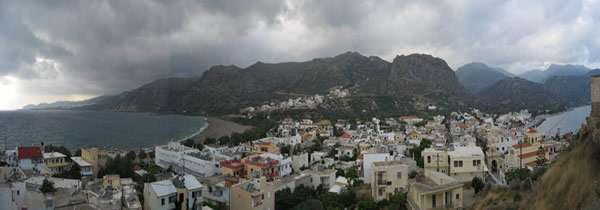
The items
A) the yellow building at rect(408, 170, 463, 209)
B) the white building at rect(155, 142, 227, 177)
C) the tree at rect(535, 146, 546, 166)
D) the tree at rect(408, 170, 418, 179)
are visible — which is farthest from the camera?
the white building at rect(155, 142, 227, 177)

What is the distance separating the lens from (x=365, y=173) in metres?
23.0

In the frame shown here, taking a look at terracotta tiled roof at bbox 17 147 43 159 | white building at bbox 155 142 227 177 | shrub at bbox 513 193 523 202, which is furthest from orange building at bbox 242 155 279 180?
shrub at bbox 513 193 523 202

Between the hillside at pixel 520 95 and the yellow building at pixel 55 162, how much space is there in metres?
145

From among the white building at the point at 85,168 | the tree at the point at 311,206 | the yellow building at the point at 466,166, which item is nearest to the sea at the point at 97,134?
the white building at the point at 85,168

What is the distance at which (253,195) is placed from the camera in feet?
57.7

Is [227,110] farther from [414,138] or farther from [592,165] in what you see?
[592,165]

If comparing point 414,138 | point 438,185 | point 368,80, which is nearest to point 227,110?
point 368,80

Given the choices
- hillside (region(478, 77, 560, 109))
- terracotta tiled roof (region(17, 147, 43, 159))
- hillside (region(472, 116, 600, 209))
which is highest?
hillside (region(478, 77, 560, 109))

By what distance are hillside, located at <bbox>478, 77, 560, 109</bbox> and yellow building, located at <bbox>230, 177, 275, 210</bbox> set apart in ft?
469

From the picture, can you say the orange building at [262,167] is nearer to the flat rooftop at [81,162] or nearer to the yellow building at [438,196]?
the yellow building at [438,196]

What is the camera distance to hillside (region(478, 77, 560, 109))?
144 meters

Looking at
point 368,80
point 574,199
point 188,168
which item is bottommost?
→ point 188,168

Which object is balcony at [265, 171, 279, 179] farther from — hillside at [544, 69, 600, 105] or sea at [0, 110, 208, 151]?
hillside at [544, 69, 600, 105]

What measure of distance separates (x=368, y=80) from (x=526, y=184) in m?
139
